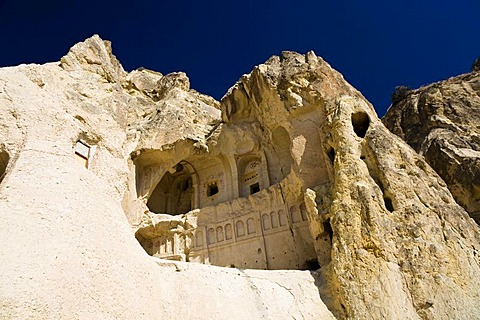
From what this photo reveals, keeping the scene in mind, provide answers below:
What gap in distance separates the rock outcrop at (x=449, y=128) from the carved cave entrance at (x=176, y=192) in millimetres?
11720

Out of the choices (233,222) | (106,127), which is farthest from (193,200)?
(106,127)

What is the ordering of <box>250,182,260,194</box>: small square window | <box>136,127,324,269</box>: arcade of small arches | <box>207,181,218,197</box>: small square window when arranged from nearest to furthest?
<box>136,127,324,269</box>: arcade of small arches → <box>250,182,260,194</box>: small square window → <box>207,181,218,197</box>: small square window

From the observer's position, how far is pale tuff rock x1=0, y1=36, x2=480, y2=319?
7281 mm

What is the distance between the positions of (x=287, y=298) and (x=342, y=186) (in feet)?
11.6

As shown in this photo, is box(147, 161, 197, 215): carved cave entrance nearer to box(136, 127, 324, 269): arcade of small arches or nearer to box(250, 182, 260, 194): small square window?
box(136, 127, 324, 269): arcade of small arches

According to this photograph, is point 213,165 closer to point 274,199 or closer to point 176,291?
point 274,199

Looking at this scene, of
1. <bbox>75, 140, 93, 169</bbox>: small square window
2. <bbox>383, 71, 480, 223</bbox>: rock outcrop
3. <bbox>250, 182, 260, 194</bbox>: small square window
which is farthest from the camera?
<bbox>250, 182, 260, 194</bbox>: small square window

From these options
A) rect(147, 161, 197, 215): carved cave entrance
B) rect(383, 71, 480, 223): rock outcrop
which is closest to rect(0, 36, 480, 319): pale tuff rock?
rect(147, 161, 197, 215): carved cave entrance

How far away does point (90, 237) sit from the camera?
25.2ft

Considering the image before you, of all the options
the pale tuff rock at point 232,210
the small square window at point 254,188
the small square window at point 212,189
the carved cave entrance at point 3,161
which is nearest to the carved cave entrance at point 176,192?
the small square window at point 212,189

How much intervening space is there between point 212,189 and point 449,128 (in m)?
12.2

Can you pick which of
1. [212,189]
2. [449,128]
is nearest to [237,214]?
[212,189]

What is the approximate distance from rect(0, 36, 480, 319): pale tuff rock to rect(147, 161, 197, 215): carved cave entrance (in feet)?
5.62

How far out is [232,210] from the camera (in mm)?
16469
